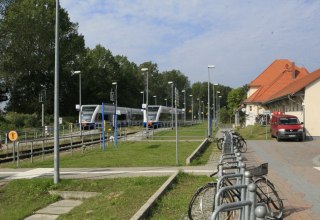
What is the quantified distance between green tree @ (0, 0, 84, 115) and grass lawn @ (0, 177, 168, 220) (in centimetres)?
5502

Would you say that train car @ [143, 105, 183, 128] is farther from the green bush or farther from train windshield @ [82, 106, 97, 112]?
the green bush

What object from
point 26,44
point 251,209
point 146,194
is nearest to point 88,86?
point 26,44

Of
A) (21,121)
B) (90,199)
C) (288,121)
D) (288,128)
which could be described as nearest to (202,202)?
(90,199)

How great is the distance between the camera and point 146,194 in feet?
36.2

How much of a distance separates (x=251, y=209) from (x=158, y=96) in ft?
499

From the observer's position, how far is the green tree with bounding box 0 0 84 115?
66.4 meters

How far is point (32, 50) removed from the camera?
70.3m

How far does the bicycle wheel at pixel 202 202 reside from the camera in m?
7.75

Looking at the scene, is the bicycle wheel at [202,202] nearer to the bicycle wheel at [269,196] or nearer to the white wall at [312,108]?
the bicycle wheel at [269,196]

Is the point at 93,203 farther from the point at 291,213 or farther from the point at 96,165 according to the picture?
the point at 96,165

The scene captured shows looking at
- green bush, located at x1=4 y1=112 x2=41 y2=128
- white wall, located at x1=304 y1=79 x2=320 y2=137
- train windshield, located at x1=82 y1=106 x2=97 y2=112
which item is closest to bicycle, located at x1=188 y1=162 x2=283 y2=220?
white wall, located at x1=304 y1=79 x2=320 y2=137

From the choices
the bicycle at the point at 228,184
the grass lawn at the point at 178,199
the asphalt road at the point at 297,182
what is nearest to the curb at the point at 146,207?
the grass lawn at the point at 178,199

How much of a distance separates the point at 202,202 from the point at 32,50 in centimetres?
6651

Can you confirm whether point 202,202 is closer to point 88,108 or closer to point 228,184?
point 228,184
